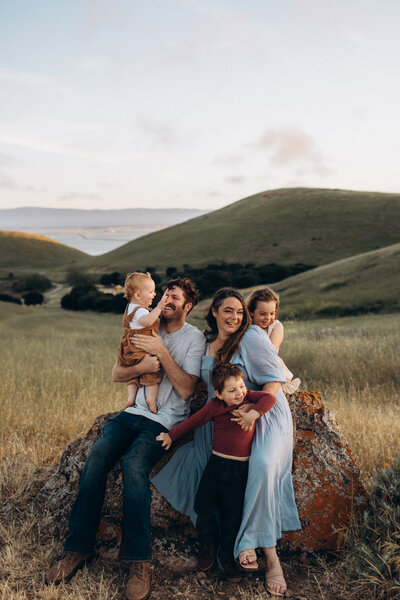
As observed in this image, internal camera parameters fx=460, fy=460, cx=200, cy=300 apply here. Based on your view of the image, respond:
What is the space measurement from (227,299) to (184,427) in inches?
44.5

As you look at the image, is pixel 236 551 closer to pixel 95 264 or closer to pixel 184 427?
pixel 184 427

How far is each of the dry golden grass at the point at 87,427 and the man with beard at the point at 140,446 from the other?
0.23 m

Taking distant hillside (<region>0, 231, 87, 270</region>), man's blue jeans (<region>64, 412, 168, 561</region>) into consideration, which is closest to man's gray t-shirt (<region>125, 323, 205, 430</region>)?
man's blue jeans (<region>64, 412, 168, 561</region>)

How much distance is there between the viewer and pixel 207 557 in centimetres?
365

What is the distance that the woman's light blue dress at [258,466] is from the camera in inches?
140

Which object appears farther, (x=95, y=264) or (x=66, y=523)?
(x=95, y=264)

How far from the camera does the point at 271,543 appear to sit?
3525 mm

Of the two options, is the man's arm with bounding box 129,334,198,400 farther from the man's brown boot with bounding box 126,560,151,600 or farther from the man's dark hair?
the man's brown boot with bounding box 126,560,151,600

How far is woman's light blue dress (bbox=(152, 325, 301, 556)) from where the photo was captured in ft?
11.6

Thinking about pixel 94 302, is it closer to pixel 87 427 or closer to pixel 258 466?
pixel 87 427

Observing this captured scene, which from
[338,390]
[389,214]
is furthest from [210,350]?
[389,214]

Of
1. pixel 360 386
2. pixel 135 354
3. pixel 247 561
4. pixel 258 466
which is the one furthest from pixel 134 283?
pixel 360 386

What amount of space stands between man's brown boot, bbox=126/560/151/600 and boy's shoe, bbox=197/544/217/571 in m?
→ 0.45

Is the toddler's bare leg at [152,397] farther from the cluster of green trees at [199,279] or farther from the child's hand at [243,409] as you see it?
the cluster of green trees at [199,279]
